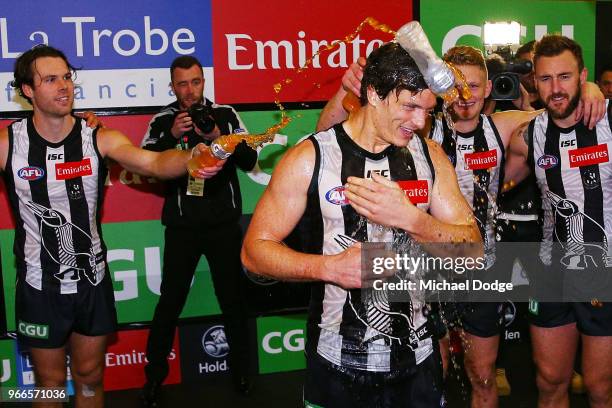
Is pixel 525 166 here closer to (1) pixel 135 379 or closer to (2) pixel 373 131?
(2) pixel 373 131

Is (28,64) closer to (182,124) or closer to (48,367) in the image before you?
(182,124)

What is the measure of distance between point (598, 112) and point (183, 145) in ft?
8.77

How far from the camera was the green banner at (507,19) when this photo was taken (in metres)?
5.63

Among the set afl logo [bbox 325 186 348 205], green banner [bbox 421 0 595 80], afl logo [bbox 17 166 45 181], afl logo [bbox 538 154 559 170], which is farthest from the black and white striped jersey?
afl logo [bbox 17 166 45 181]

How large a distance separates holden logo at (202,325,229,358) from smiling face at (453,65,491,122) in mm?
2414

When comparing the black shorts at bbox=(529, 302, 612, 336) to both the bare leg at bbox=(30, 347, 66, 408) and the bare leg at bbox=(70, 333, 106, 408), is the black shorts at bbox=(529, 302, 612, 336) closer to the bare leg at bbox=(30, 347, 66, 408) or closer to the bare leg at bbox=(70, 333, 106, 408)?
the bare leg at bbox=(70, 333, 106, 408)

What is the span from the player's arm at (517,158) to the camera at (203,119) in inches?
72.1

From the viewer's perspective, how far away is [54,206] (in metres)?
4.00

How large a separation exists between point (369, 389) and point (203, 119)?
2.40 metres

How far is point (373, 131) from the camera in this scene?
2.88 metres

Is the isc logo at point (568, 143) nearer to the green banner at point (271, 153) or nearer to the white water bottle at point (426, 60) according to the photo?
the white water bottle at point (426, 60)

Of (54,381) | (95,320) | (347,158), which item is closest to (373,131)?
(347,158)

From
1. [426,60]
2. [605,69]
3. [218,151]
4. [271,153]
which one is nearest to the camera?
[426,60]

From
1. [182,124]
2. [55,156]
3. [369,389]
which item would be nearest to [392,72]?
[369,389]
